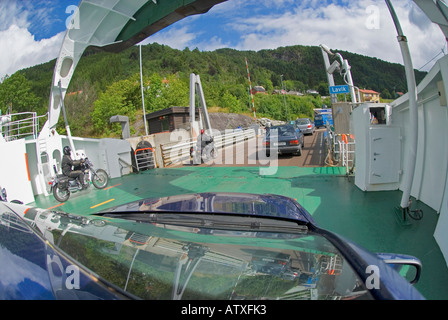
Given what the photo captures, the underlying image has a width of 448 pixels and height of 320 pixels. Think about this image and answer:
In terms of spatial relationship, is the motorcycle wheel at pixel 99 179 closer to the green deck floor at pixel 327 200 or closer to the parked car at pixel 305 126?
the green deck floor at pixel 327 200

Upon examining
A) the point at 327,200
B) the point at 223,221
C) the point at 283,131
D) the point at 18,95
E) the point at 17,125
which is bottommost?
the point at 327,200

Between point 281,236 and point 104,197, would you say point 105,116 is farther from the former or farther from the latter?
point 281,236

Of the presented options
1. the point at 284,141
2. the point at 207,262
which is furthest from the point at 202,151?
the point at 207,262

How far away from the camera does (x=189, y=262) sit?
1.33 metres

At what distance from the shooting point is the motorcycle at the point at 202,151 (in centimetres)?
1343

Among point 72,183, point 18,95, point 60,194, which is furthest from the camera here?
point 18,95

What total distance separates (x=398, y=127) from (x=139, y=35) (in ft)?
22.6

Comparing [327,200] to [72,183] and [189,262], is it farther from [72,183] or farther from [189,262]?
[72,183]

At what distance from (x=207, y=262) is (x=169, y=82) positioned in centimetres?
4683

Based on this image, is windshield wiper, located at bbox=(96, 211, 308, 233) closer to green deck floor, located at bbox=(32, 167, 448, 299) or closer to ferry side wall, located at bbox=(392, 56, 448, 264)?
green deck floor, located at bbox=(32, 167, 448, 299)

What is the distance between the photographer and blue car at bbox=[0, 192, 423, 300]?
99 cm

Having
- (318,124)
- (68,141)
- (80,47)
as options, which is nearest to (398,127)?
(80,47)

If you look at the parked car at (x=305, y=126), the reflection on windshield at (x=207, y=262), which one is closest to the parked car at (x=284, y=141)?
the parked car at (x=305, y=126)

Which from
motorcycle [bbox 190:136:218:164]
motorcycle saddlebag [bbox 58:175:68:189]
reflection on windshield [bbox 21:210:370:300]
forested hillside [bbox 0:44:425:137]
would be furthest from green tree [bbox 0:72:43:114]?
reflection on windshield [bbox 21:210:370:300]
